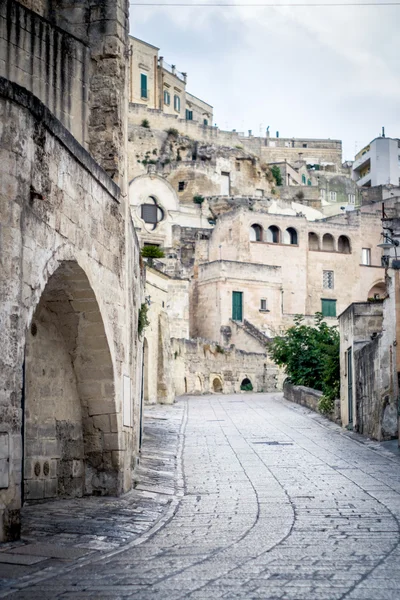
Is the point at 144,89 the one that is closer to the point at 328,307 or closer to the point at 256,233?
the point at 256,233

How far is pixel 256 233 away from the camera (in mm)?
57094

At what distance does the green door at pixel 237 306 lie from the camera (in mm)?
50750

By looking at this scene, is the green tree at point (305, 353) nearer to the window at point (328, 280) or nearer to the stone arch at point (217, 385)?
the stone arch at point (217, 385)

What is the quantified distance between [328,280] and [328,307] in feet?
6.19

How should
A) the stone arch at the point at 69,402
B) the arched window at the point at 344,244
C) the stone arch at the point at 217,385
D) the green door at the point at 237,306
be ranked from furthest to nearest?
the arched window at the point at 344,244 → the green door at the point at 237,306 → the stone arch at the point at 217,385 → the stone arch at the point at 69,402

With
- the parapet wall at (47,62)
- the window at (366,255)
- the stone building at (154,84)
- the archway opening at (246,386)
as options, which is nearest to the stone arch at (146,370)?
the archway opening at (246,386)

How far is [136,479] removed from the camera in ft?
37.8

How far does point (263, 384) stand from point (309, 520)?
34812mm

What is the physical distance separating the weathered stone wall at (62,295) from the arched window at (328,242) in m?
48.8

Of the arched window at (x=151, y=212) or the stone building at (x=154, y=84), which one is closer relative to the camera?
the arched window at (x=151, y=212)

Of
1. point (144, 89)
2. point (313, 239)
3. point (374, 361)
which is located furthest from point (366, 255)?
point (374, 361)

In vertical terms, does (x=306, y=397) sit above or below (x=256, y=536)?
above

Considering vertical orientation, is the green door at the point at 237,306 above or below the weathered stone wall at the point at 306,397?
above

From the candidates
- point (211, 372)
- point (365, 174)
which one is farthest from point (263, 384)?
point (365, 174)
